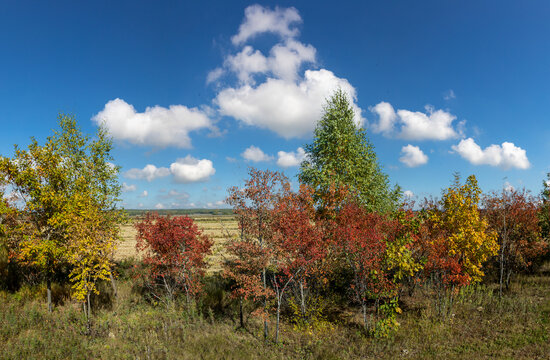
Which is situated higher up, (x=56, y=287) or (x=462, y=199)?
(x=462, y=199)

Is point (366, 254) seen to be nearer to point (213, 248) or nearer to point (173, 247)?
point (173, 247)

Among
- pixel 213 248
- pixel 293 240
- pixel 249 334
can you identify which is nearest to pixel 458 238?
pixel 293 240

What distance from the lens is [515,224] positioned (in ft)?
77.9

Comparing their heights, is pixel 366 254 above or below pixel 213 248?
above

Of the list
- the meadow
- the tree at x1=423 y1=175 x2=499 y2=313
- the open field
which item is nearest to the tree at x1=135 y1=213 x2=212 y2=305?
the open field

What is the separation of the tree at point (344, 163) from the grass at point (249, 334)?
9653mm

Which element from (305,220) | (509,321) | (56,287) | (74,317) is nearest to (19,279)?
(56,287)

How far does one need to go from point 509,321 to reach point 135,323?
78.4 ft

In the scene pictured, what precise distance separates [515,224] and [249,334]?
77.7 feet

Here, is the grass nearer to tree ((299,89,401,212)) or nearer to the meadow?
the meadow

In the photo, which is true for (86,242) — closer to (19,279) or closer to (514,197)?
(19,279)

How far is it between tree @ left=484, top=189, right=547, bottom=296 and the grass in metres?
3.78

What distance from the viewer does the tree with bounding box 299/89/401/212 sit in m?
25.8

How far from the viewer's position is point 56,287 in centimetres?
2308
